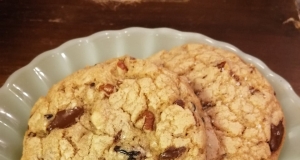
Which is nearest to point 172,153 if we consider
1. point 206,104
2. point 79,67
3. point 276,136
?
point 206,104

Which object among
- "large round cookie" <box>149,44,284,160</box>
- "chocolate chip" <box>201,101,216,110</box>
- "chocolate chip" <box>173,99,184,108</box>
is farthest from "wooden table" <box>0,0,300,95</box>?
"chocolate chip" <box>173,99,184,108</box>

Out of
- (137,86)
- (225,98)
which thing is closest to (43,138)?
(137,86)

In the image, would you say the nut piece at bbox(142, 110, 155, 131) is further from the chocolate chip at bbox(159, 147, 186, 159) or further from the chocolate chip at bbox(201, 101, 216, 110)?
the chocolate chip at bbox(201, 101, 216, 110)

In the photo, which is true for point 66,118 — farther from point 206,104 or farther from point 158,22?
point 158,22

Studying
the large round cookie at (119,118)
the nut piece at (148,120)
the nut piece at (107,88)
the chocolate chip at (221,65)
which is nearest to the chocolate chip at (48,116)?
the large round cookie at (119,118)

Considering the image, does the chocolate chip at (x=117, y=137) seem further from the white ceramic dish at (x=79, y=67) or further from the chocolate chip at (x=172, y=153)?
the white ceramic dish at (x=79, y=67)
